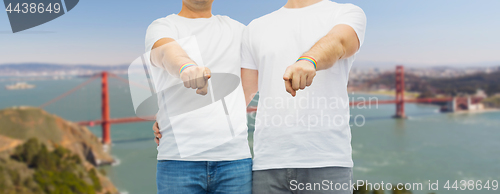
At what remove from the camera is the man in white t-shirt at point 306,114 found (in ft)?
2.07

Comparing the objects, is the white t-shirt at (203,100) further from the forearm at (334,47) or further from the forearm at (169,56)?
the forearm at (334,47)

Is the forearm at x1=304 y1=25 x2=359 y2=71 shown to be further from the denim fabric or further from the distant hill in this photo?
the distant hill

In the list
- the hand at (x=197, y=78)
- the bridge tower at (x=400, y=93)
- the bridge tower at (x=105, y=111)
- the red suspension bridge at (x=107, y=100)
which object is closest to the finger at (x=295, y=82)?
the hand at (x=197, y=78)

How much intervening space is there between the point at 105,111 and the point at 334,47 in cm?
953

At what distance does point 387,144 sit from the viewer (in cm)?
1341

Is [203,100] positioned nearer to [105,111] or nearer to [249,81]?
[249,81]

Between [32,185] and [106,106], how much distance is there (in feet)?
10.9

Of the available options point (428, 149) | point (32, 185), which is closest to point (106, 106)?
point (32, 185)

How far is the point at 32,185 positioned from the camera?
246 inches

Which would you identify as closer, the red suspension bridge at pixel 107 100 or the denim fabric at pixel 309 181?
the denim fabric at pixel 309 181

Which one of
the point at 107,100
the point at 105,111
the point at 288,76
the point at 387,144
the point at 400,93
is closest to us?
the point at 288,76

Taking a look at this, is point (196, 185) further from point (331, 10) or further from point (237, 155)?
point (331, 10)

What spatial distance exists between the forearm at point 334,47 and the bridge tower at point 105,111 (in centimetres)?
→ 844

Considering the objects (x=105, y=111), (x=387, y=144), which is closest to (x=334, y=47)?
(x=105, y=111)
